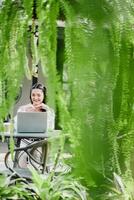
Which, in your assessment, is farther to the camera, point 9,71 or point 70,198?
point 70,198

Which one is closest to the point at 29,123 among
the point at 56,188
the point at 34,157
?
the point at 34,157

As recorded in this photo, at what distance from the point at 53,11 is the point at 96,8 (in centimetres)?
7

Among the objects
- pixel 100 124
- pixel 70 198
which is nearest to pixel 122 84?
pixel 100 124

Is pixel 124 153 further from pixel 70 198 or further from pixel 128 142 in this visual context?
pixel 70 198

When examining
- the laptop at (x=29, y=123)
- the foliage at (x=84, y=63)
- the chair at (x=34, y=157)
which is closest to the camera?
the foliage at (x=84, y=63)

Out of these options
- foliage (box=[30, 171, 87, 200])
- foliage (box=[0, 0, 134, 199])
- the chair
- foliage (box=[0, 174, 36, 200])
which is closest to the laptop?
the chair

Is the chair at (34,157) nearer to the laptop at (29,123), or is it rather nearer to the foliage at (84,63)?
the laptop at (29,123)

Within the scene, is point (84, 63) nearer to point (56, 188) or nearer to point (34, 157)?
point (56, 188)

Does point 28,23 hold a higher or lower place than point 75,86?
higher

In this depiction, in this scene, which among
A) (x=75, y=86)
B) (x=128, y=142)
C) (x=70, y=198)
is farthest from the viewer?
(x=70, y=198)

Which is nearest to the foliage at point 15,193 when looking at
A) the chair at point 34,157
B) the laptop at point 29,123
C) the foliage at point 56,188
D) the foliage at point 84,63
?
the foliage at point 56,188

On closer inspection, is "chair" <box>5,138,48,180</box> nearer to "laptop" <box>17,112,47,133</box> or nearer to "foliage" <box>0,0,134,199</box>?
"laptop" <box>17,112,47,133</box>

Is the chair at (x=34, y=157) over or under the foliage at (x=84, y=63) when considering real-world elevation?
under

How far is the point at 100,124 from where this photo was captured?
752mm
